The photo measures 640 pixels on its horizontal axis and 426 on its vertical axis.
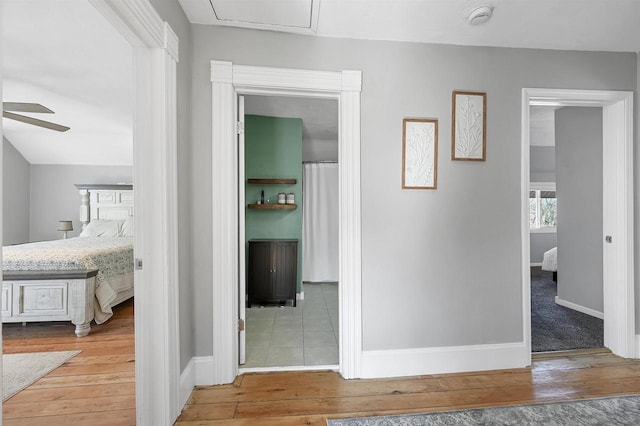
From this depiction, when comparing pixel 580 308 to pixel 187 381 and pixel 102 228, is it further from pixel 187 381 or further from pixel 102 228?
pixel 102 228

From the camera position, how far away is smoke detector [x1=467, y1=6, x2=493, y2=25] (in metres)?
1.79

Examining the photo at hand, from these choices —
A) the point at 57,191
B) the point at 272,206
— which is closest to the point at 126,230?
the point at 57,191

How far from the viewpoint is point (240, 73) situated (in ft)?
6.49

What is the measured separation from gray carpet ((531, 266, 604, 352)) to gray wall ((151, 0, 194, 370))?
2.65 metres

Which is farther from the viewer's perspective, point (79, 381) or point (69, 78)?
point (69, 78)

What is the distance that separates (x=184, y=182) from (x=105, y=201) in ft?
13.4

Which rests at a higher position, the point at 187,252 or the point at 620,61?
the point at 620,61

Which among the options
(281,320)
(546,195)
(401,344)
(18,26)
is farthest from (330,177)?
(546,195)

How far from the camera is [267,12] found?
1.82 meters

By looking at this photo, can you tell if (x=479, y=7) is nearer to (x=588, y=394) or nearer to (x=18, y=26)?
(x=588, y=394)

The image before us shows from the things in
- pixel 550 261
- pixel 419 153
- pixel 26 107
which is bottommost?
pixel 550 261

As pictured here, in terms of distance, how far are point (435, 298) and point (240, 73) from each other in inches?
81.0

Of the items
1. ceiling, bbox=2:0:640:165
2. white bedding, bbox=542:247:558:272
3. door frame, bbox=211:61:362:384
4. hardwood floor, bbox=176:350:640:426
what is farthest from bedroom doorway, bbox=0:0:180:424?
white bedding, bbox=542:247:558:272

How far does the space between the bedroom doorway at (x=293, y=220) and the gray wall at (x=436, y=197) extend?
623mm
